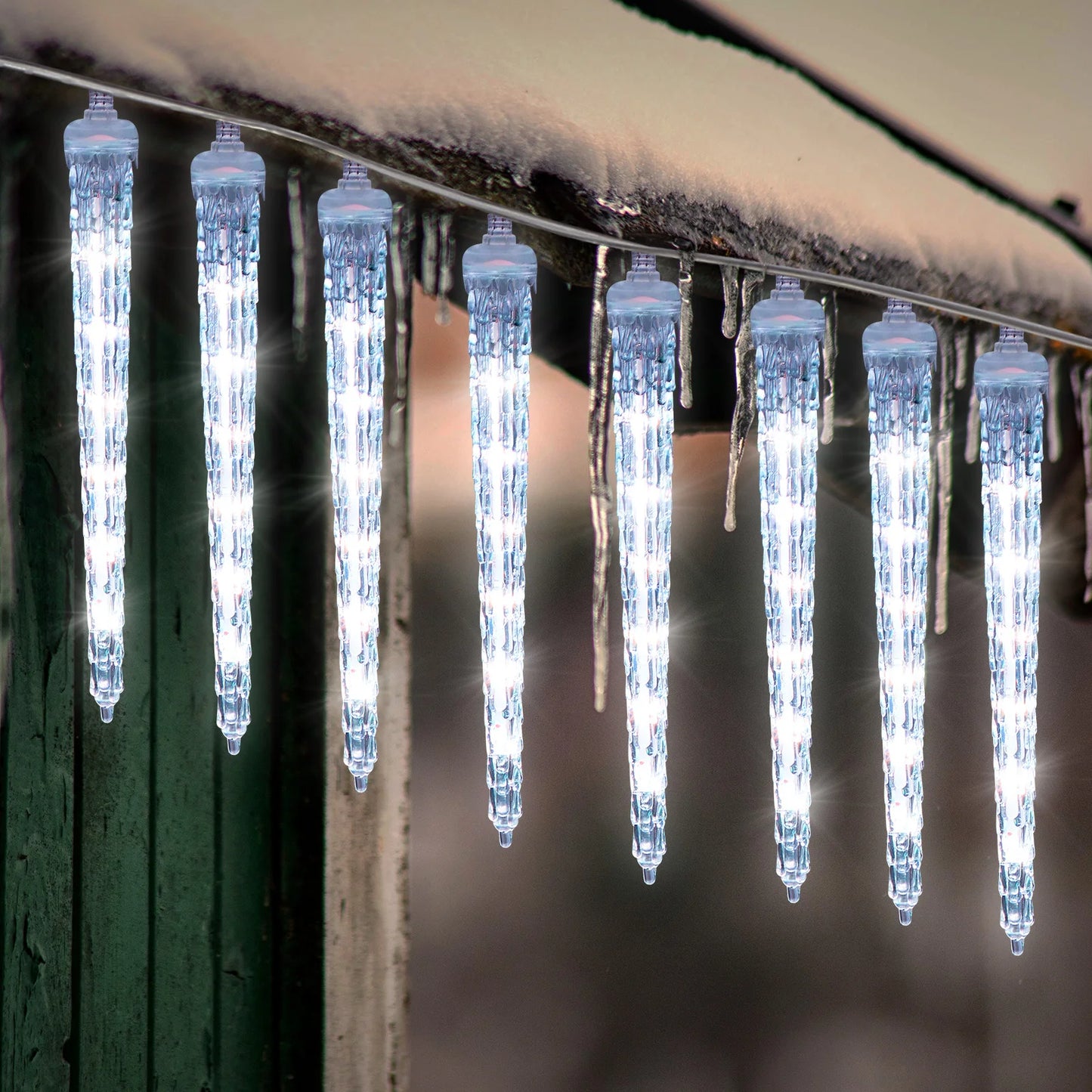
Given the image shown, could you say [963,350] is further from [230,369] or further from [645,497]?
[230,369]

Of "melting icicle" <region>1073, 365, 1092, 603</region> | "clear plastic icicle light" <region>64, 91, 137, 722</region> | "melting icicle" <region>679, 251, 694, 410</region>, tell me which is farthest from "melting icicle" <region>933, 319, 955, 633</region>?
"clear plastic icicle light" <region>64, 91, 137, 722</region>

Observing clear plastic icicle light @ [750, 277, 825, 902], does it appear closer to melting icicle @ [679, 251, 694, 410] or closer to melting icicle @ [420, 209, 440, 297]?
melting icicle @ [679, 251, 694, 410]

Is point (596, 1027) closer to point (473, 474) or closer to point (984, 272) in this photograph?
point (473, 474)

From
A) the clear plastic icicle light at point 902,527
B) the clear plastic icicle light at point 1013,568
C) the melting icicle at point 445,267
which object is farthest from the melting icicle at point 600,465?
the clear plastic icicle light at point 1013,568

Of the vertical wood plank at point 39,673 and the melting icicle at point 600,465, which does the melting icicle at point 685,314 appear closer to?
the melting icicle at point 600,465

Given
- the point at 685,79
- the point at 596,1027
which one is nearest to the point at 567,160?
the point at 685,79
